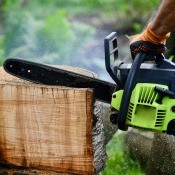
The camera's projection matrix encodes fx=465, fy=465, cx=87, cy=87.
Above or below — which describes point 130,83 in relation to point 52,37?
above

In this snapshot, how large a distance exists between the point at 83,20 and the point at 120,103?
5.57m

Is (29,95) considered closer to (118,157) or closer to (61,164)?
(61,164)

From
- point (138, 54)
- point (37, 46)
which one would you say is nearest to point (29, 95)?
point (138, 54)

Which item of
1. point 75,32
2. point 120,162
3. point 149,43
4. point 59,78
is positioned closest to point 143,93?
point 149,43

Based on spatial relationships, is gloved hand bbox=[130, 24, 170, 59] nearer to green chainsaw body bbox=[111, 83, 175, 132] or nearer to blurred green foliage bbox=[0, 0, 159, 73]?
green chainsaw body bbox=[111, 83, 175, 132]

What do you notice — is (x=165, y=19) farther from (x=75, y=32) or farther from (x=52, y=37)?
(x=75, y=32)

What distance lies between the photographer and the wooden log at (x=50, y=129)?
264 cm

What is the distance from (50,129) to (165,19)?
90cm

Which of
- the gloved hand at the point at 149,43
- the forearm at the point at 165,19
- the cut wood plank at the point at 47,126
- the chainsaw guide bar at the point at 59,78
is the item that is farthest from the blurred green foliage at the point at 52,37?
the forearm at the point at 165,19

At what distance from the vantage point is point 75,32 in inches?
240

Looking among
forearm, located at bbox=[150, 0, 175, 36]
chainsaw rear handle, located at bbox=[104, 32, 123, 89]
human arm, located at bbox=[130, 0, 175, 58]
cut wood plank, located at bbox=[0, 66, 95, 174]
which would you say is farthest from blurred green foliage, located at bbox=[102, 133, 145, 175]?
forearm, located at bbox=[150, 0, 175, 36]

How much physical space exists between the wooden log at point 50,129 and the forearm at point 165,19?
51 cm

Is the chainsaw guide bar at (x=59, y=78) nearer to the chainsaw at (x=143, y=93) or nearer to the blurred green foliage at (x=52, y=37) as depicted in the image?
the chainsaw at (x=143, y=93)

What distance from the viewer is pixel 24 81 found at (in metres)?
2.94
